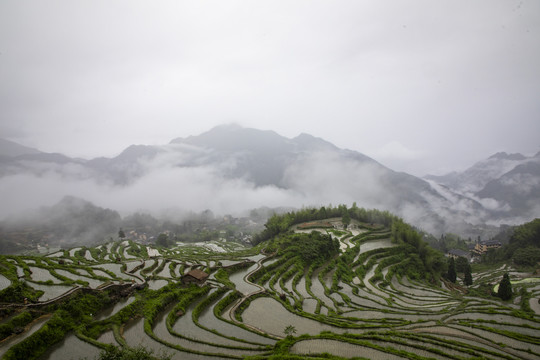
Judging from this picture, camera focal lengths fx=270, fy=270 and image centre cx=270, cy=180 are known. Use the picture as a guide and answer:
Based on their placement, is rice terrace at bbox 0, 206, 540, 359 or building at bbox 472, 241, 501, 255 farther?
building at bbox 472, 241, 501, 255

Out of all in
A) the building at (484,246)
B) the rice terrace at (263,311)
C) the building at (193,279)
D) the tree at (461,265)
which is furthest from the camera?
the building at (484,246)

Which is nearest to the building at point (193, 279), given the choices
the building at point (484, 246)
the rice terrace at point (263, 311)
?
the rice terrace at point (263, 311)

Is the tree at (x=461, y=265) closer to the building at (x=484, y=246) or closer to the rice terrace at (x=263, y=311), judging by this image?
the rice terrace at (x=263, y=311)

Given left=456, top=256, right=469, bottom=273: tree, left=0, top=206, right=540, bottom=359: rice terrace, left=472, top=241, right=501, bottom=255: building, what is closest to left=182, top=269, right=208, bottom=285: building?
left=0, top=206, right=540, bottom=359: rice terrace

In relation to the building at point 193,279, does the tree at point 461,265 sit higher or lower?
higher

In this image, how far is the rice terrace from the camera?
16.8 metres

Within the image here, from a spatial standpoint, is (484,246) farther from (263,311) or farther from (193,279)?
(193,279)

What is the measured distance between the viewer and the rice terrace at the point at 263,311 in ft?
55.1

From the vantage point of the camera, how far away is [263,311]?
80.7 feet

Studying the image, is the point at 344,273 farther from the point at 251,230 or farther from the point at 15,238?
the point at 15,238

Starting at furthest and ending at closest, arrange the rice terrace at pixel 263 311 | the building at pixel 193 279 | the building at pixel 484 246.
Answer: the building at pixel 484 246, the building at pixel 193 279, the rice terrace at pixel 263 311

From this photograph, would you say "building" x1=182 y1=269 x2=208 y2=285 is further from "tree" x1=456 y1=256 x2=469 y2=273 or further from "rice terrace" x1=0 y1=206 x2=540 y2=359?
"tree" x1=456 y1=256 x2=469 y2=273

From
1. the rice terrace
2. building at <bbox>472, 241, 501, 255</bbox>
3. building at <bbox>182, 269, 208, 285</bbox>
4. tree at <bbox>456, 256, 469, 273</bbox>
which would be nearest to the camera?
the rice terrace

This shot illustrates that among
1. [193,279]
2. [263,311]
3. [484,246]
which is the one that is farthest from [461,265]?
[193,279]
